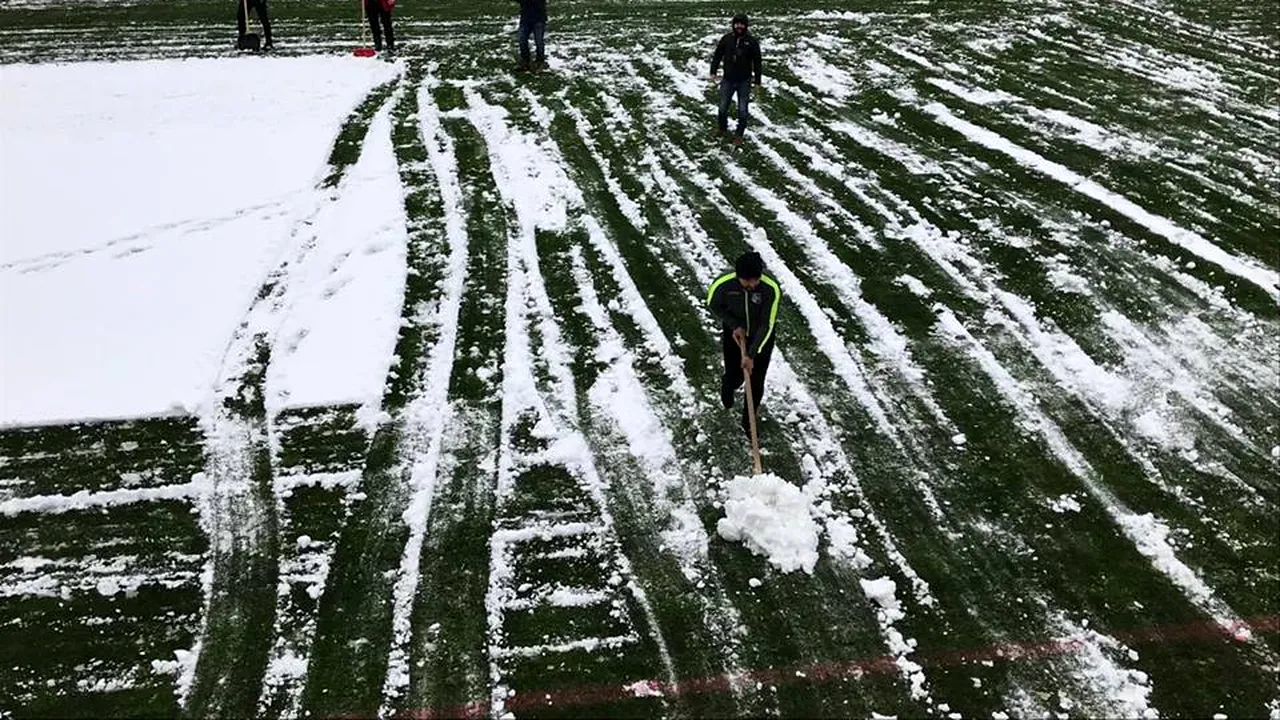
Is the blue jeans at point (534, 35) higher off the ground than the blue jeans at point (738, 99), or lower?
higher

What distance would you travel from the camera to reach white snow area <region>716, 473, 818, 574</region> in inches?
221

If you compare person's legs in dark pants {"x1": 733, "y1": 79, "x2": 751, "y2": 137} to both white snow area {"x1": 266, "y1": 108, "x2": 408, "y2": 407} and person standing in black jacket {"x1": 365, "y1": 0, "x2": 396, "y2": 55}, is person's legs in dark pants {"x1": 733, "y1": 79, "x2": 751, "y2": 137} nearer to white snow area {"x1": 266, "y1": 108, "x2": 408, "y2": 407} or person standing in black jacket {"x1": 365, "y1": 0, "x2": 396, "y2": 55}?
white snow area {"x1": 266, "y1": 108, "x2": 408, "y2": 407}

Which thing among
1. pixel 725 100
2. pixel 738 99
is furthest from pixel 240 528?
pixel 725 100

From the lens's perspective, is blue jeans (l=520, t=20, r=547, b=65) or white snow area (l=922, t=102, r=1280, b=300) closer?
white snow area (l=922, t=102, r=1280, b=300)

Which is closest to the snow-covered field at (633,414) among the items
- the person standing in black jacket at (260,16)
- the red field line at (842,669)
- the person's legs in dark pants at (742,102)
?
the red field line at (842,669)

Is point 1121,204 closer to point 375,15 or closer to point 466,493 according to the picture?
point 466,493

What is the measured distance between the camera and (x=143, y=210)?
10328mm

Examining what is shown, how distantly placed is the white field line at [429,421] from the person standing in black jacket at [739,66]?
357 cm

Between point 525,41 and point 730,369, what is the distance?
32.7 ft

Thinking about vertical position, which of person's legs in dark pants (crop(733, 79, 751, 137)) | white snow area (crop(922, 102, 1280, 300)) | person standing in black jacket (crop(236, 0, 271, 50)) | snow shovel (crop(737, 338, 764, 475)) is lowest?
snow shovel (crop(737, 338, 764, 475))

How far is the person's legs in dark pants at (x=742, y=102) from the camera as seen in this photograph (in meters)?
11.9

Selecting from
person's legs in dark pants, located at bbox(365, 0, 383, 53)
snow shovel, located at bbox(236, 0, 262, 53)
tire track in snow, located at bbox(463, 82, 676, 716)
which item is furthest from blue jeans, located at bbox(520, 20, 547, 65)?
snow shovel, located at bbox(236, 0, 262, 53)

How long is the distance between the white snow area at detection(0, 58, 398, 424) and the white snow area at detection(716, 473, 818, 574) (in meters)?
4.32

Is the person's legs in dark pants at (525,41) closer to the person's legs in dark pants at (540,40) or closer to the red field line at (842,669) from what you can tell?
the person's legs in dark pants at (540,40)
